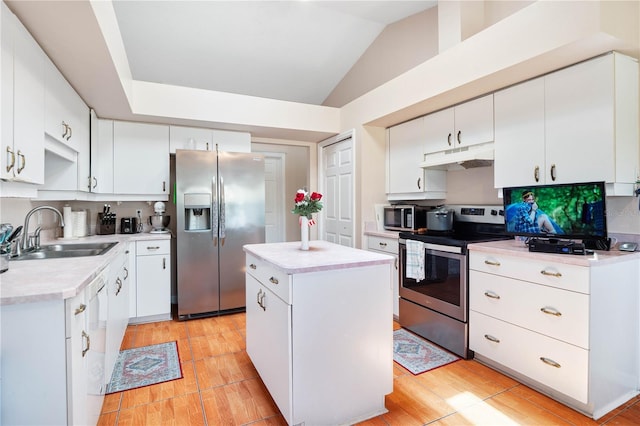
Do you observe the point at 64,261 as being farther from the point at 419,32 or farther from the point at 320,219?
the point at 419,32

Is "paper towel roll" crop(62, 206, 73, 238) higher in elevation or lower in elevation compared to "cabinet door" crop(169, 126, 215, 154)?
lower

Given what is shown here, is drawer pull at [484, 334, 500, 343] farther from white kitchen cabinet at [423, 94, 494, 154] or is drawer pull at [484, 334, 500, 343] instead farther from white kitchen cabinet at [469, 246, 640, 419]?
white kitchen cabinet at [423, 94, 494, 154]

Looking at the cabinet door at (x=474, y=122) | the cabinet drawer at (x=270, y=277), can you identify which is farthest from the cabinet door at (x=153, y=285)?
the cabinet door at (x=474, y=122)

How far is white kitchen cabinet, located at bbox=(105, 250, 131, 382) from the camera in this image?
81.5 inches

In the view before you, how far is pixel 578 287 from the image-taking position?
1862mm

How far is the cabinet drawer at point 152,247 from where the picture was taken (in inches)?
131

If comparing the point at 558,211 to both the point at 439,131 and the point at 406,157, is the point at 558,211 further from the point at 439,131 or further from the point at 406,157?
the point at 406,157

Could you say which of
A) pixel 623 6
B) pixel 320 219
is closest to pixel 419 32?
pixel 623 6

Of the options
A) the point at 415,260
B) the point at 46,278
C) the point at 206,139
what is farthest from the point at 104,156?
the point at 415,260

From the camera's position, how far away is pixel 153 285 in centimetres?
340

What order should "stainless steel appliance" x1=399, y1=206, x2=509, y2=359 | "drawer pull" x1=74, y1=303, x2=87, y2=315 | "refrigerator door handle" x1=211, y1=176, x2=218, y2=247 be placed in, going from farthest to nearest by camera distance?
"refrigerator door handle" x1=211, y1=176, x2=218, y2=247 < "stainless steel appliance" x1=399, y1=206, x2=509, y2=359 < "drawer pull" x1=74, y1=303, x2=87, y2=315

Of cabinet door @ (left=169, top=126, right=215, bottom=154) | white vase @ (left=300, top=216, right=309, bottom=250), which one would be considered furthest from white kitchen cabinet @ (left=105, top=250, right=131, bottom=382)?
cabinet door @ (left=169, top=126, right=215, bottom=154)

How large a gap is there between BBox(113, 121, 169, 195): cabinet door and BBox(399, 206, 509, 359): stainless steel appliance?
268 centimetres

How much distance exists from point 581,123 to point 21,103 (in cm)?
314
